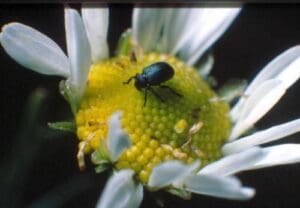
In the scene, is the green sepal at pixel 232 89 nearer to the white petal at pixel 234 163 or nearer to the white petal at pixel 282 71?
the white petal at pixel 282 71

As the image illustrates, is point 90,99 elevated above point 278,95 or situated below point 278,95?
above

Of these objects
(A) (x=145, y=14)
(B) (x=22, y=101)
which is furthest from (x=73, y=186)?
(A) (x=145, y=14)

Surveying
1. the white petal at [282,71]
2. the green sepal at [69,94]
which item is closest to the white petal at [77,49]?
the green sepal at [69,94]

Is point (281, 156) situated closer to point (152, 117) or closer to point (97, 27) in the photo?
point (152, 117)

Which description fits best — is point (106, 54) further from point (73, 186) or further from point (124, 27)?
point (73, 186)

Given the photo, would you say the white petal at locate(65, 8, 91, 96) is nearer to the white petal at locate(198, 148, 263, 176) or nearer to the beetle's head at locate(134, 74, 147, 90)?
the beetle's head at locate(134, 74, 147, 90)

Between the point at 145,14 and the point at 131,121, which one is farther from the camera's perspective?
the point at 145,14
